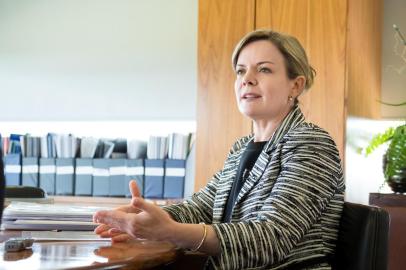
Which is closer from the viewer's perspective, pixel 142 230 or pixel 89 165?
pixel 142 230

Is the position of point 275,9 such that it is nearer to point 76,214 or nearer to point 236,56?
point 236,56

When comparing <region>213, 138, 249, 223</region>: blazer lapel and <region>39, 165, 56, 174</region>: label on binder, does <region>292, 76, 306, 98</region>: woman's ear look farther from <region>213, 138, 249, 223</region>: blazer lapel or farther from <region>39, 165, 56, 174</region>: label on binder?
<region>39, 165, 56, 174</region>: label on binder

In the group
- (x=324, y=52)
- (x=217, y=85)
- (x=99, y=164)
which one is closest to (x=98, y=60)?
(x=99, y=164)

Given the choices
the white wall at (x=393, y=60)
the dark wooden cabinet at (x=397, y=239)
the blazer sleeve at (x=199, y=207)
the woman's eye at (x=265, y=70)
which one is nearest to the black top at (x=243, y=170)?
the blazer sleeve at (x=199, y=207)

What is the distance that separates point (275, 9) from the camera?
276 cm

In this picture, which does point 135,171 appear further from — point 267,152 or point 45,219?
point 267,152

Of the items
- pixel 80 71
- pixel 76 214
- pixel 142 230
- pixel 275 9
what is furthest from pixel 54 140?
pixel 142 230

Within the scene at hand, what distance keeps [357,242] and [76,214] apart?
77cm

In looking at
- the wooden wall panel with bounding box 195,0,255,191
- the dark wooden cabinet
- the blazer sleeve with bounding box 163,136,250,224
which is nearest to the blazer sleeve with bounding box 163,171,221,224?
the blazer sleeve with bounding box 163,136,250,224

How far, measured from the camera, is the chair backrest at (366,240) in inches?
46.7

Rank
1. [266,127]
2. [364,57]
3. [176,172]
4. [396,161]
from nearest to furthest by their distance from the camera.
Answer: [266,127]
[396,161]
[364,57]
[176,172]

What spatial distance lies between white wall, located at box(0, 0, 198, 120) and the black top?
82.4 inches

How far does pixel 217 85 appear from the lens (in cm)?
291

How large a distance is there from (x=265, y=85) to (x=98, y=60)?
8.60ft
